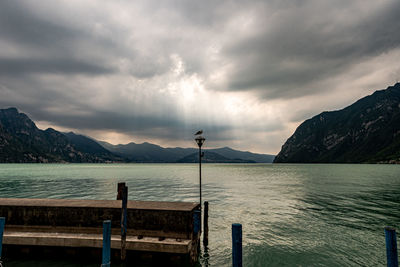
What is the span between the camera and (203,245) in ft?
46.9

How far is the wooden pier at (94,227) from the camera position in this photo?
10.5 metres

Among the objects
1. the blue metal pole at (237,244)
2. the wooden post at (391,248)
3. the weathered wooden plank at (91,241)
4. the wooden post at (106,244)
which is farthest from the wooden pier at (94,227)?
the wooden post at (391,248)

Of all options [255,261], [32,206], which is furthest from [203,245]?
[32,206]

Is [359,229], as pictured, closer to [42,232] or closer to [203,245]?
[203,245]

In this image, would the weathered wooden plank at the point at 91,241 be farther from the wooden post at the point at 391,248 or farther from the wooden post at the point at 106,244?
the wooden post at the point at 391,248

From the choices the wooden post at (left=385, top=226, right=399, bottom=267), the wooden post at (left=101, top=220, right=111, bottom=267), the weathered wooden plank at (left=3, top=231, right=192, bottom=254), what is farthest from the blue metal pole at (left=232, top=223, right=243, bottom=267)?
the wooden post at (left=101, top=220, right=111, bottom=267)

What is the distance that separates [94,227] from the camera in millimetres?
11430

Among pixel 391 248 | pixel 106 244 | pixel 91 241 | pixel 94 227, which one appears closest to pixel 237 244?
pixel 391 248

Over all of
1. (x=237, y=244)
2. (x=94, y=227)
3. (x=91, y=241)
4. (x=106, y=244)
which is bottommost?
(x=91, y=241)

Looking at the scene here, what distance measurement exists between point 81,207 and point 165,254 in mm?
5062

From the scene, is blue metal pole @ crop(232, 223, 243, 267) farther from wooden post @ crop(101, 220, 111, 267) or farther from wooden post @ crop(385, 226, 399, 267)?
wooden post @ crop(101, 220, 111, 267)

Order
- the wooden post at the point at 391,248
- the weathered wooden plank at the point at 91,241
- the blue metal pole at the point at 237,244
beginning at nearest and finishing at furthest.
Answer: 1. the wooden post at the point at 391,248
2. the blue metal pole at the point at 237,244
3. the weathered wooden plank at the point at 91,241

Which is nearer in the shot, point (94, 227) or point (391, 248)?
point (391, 248)

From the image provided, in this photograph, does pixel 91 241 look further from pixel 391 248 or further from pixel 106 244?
pixel 391 248
